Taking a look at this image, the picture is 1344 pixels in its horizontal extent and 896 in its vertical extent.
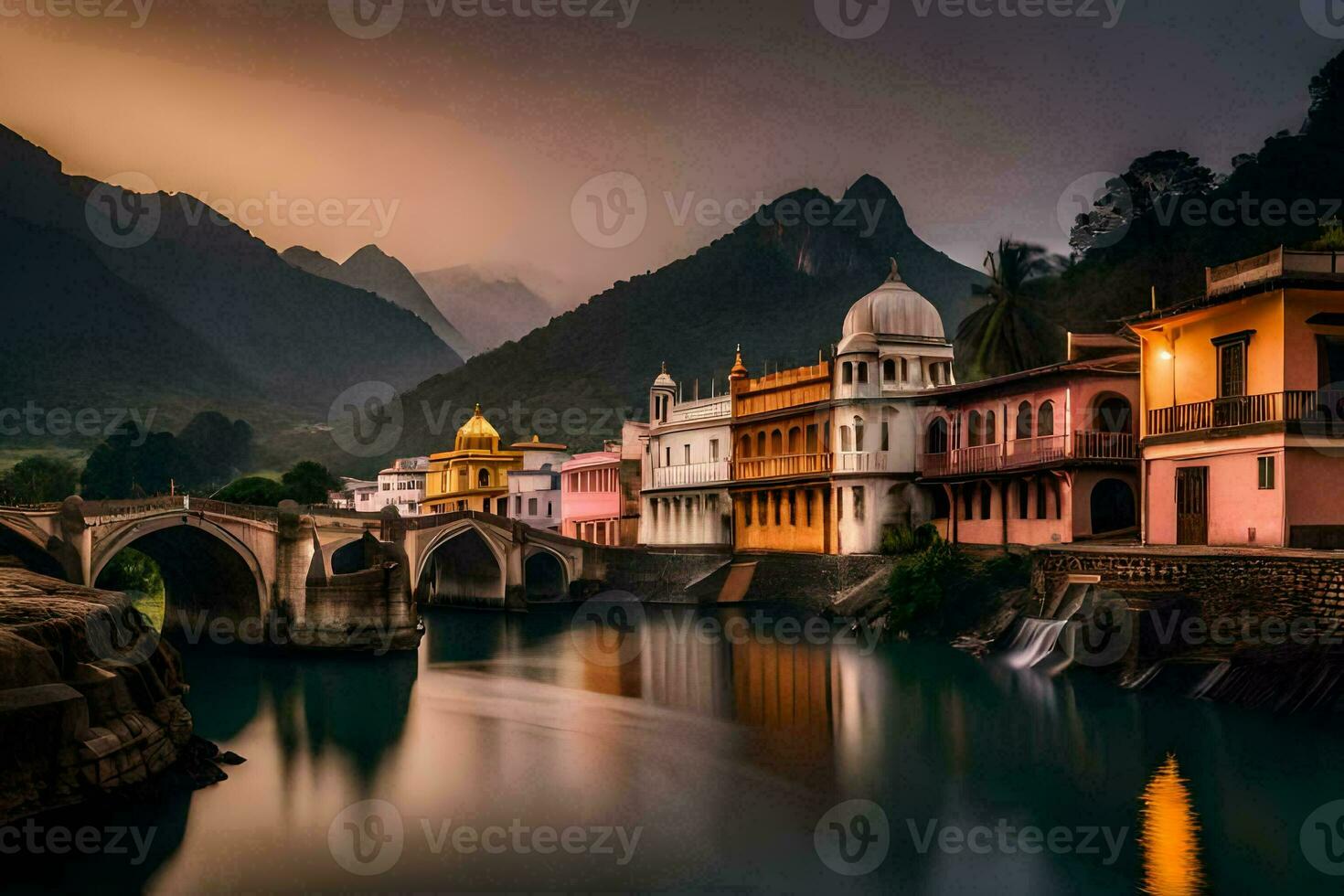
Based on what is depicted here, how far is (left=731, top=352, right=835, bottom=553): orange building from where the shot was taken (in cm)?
5484

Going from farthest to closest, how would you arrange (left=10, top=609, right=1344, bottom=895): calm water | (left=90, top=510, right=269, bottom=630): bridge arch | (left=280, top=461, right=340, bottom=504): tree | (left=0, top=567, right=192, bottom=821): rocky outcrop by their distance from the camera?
(left=280, top=461, right=340, bottom=504): tree
(left=90, top=510, right=269, bottom=630): bridge arch
(left=0, top=567, right=192, bottom=821): rocky outcrop
(left=10, top=609, right=1344, bottom=895): calm water

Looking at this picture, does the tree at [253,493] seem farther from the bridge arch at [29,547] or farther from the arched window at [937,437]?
the arched window at [937,437]

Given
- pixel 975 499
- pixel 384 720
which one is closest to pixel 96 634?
pixel 384 720

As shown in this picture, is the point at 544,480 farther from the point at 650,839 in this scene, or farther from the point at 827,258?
the point at 827,258

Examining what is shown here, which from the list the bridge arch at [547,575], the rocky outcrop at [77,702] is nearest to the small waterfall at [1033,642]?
the rocky outcrop at [77,702]

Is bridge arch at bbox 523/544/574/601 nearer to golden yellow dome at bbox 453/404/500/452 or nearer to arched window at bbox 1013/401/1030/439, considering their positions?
golden yellow dome at bbox 453/404/500/452

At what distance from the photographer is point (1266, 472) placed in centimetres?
3092

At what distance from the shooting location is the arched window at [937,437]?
5084 centimetres

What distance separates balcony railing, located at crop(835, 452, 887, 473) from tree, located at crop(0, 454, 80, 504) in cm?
6514

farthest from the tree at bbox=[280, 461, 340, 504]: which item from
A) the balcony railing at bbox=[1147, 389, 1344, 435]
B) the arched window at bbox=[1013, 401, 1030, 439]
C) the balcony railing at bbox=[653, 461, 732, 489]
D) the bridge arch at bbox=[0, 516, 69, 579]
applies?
the balcony railing at bbox=[1147, 389, 1344, 435]

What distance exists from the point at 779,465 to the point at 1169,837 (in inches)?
1500

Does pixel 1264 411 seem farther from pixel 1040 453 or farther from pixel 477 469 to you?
pixel 477 469

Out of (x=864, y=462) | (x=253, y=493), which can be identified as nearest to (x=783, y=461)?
(x=864, y=462)

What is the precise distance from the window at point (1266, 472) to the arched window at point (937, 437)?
64.2 feet
